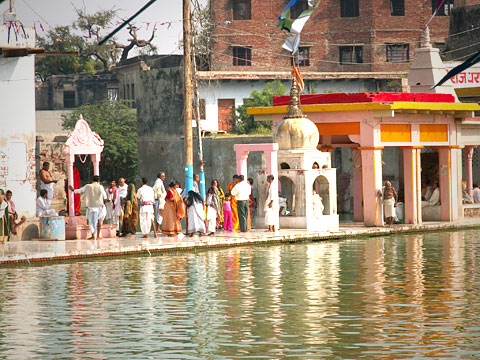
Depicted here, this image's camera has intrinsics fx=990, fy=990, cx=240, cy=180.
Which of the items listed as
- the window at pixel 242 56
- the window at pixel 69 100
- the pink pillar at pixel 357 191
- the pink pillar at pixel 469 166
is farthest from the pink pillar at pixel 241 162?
the window at pixel 69 100

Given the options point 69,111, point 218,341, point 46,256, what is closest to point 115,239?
point 46,256

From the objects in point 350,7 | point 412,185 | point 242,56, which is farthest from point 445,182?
point 350,7

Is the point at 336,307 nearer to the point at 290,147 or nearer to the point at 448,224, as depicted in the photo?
the point at 290,147

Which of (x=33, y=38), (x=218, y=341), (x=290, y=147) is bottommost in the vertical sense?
(x=218, y=341)

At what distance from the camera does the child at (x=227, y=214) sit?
74.1 ft

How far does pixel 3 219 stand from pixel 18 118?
2.35 m

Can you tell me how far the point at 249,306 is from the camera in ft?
42.5

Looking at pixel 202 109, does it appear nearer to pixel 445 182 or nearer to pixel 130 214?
pixel 445 182

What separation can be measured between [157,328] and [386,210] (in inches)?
543

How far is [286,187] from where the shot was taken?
35.1 meters

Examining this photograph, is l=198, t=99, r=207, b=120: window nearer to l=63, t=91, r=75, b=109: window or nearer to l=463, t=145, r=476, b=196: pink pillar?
l=63, t=91, r=75, b=109: window

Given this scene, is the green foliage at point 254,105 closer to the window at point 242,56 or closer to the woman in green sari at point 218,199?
the window at point 242,56

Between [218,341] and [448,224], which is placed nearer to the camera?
[218,341]

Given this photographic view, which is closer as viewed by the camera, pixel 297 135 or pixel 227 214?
pixel 227 214
